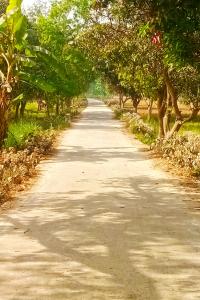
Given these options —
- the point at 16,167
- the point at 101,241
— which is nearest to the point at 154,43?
the point at 16,167

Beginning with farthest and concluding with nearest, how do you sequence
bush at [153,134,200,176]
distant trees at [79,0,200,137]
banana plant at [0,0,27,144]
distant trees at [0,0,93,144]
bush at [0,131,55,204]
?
distant trees at [0,0,93,144], banana plant at [0,0,27,144], bush at [153,134,200,176], bush at [0,131,55,204], distant trees at [79,0,200,137]

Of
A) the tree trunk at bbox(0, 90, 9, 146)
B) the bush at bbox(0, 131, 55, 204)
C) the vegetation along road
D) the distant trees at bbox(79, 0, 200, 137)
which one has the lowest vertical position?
the vegetation along road

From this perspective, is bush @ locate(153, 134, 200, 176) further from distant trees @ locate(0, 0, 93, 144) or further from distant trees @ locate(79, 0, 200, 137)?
distant trees @ locate(0, 0, 93, 144)

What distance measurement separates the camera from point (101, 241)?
5.94 metres

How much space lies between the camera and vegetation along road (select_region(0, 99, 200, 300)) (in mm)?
4426

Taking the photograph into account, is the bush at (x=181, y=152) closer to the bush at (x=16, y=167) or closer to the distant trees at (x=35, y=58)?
the bush at (x=16, y=167)

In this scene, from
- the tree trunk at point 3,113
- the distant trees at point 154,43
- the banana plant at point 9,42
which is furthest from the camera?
the tree trunk at point 3,113

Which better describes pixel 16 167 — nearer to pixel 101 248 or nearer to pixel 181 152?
pixel 181 152

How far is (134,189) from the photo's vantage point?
9.53m

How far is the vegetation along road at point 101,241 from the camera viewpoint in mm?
4426

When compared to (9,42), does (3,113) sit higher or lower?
lower

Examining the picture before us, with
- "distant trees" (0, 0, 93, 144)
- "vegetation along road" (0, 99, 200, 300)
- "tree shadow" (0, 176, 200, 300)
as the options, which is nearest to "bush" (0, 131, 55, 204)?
"vegetation along road" (0, 99, 200, 300)

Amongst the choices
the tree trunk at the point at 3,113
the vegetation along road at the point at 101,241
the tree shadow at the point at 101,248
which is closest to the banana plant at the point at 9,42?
the tree trunk at the point at 3,113

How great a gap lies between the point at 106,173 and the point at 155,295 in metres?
7.35
